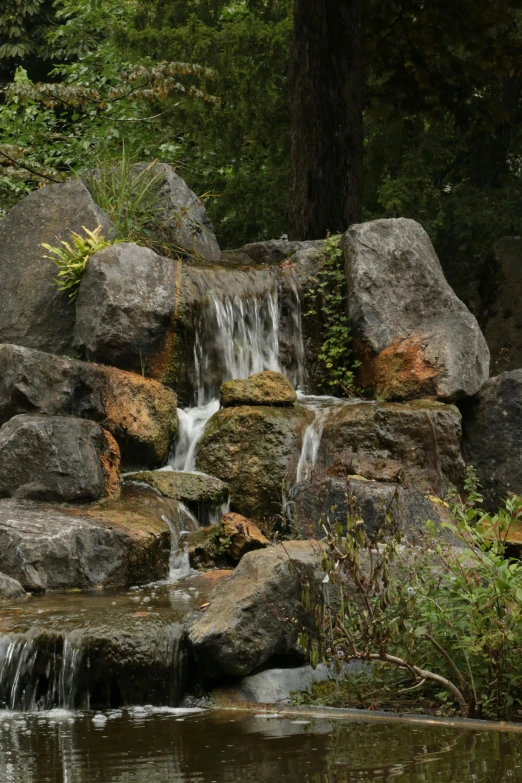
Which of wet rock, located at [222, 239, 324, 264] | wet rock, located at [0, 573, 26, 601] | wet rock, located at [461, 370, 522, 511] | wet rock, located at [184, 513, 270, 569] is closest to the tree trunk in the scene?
wet rock, located at [222, 239, 324, 264]

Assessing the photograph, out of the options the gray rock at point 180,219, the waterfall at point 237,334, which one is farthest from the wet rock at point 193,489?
the gray rock at point 180,219

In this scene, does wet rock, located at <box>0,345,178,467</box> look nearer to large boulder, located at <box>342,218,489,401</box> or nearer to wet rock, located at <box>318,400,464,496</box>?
wet rock, located at <box>318,400,464,496</box>

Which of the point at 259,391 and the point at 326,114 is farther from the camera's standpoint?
the point at 326,114

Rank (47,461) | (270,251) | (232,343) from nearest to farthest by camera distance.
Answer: (47,461)
(232,343)
(270,251)

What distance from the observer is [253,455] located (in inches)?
424

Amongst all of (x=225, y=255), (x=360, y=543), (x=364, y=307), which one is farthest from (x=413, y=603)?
(x=225, y=255)

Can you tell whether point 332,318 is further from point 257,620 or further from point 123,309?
point 257,620

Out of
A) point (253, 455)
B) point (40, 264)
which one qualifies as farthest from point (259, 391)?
point (40, 264)

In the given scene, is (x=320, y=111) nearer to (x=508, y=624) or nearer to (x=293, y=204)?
(x=293, y=204)

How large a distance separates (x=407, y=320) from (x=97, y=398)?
3.82 metres

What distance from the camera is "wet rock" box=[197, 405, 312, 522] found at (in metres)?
10.7

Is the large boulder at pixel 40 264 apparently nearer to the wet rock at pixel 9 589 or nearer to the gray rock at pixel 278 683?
the wet rock at pixel 9 589

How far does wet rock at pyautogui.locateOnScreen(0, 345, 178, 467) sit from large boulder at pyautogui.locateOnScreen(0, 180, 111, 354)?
63.5 inches

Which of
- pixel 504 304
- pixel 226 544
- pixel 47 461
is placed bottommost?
pixel 226 544
